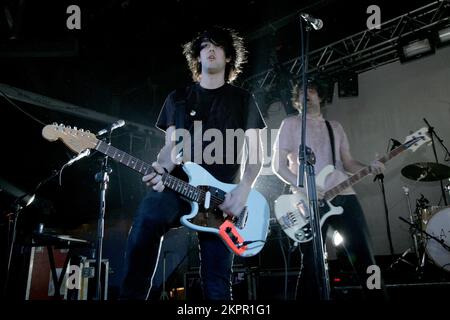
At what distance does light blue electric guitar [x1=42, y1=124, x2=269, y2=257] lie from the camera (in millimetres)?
2441

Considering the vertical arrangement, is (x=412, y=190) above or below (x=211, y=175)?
above

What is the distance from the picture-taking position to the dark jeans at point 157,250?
6.99 feet

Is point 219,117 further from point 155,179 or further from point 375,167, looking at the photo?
point 375,167

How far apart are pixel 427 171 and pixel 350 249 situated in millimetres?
3843

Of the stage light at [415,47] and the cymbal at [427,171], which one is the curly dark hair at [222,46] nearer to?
the cymbal at [427,171]

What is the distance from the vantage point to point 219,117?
275 cm

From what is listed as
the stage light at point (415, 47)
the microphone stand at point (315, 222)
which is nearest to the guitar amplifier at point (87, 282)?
the microphone stand at point (315, 222)

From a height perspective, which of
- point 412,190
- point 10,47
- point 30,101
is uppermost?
point 10,47

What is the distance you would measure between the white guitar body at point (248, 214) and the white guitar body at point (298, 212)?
→ 648 millimetres

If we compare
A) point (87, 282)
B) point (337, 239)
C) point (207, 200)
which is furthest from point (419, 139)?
point (87, 282)
